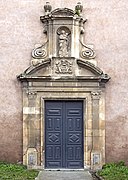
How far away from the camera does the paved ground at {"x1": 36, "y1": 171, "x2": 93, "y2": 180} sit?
39.0 ft

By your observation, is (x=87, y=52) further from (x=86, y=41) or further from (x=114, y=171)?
(x=114, y=171)

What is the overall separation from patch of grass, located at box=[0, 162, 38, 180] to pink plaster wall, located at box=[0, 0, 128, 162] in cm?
40

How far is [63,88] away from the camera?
44.2 feet

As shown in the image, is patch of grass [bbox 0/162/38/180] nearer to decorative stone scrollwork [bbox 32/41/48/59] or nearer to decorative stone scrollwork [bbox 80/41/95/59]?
decorative stone scrollwork [bbox 32/41/48/59]

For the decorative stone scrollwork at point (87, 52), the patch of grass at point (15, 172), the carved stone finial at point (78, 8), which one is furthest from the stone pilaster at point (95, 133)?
the carved stone finial at point (78, 8)

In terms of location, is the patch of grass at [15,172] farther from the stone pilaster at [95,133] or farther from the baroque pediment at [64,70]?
the baroque pediment at [64,70]

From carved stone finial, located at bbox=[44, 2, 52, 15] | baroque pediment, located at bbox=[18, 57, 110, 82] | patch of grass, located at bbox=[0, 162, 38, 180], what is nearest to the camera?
patch of grass, located at bbox=[0, 162, 38, 180]

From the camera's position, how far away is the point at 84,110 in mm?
13516

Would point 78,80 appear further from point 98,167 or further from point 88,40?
point 98,167

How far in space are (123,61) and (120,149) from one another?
2.54 meters

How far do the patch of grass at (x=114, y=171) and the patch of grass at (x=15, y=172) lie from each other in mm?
1801

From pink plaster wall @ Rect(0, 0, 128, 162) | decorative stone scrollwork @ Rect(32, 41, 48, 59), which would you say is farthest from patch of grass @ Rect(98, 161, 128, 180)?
decorative stone scrollwork @ Rect(32, 41, 48, 59)

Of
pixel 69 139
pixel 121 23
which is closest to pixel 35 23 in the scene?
pixel 121 23

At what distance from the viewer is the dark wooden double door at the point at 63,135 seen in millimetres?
13562
